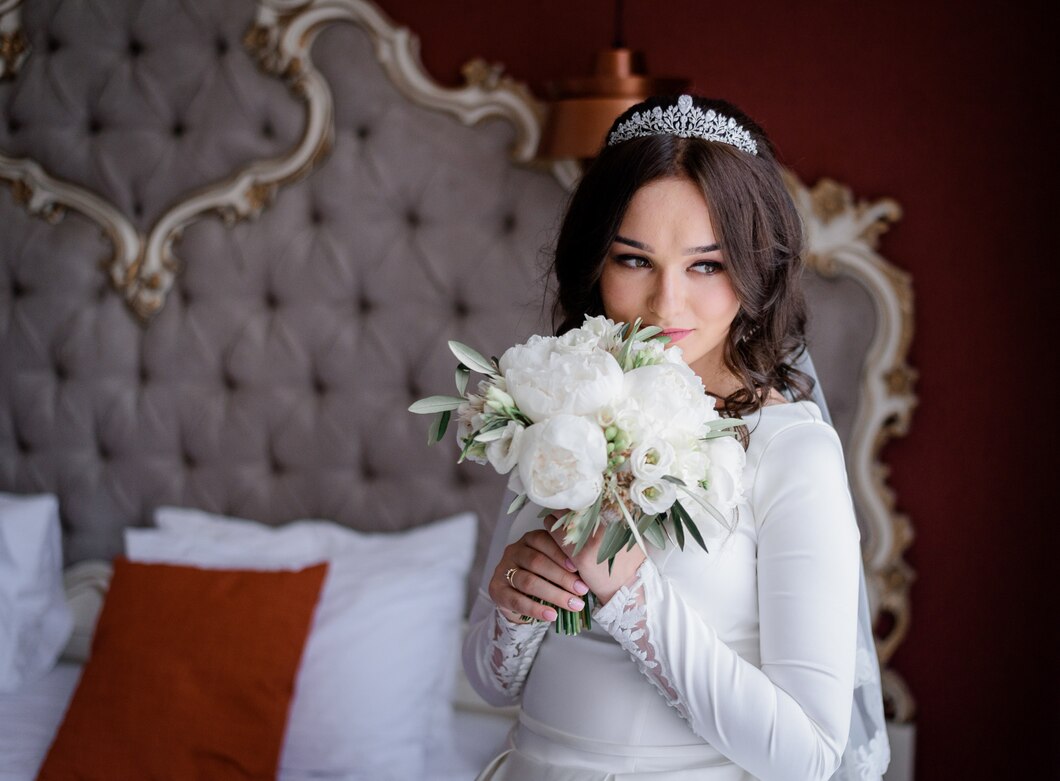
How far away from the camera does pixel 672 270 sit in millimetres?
1192

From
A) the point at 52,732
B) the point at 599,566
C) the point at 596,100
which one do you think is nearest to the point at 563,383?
the point at 599,566

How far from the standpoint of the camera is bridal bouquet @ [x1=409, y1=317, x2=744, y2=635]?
91 centimetres

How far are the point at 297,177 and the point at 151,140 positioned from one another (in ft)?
1.32

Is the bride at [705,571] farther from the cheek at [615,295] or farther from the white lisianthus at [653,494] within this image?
the white lisianthus at [653,494]

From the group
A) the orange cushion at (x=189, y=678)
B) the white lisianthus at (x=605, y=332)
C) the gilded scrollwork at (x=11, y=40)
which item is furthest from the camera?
the gilded scrollwork at (x=11, y=40)

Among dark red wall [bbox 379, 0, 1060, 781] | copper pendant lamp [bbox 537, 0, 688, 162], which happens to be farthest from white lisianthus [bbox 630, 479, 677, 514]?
dark red wall [bbox 379, 0, 1060, 781]

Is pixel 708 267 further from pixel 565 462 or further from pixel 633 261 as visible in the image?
pixel 565 462

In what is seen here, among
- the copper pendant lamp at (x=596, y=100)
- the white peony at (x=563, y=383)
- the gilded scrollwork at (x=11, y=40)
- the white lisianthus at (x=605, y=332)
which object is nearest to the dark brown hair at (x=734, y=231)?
the white lisianthus at (x=605, y=332)

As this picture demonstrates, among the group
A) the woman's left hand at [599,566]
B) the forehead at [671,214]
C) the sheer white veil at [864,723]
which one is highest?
the forehead at [671,214]

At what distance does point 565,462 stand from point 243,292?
66.7 inches

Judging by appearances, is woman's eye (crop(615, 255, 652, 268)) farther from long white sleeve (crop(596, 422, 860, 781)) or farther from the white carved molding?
the white carved molding

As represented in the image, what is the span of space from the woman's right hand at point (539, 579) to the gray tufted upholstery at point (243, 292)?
1185 millimetres

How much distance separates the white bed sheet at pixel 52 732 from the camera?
2.00m

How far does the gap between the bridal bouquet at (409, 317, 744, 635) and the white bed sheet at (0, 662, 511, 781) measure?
1.26 meters
